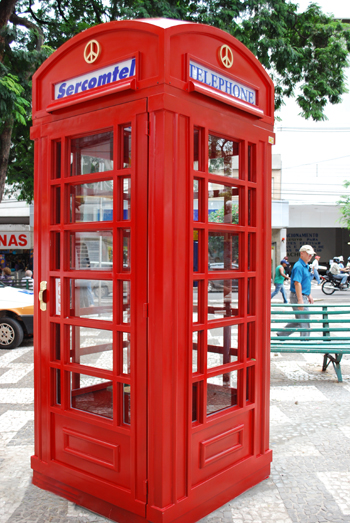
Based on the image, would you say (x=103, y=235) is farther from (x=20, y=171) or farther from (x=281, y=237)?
(x=281, y=237)

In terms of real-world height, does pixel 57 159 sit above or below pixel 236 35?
below

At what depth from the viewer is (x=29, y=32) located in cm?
1001

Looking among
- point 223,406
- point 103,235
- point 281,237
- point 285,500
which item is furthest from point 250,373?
point 281,237

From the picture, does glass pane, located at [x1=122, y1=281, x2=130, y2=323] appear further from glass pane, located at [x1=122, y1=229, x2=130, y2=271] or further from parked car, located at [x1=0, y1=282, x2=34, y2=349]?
parked car, located at [x1=0, y1=282, x2=34, y2=349]

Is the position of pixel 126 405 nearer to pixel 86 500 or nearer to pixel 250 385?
pixel 86 500

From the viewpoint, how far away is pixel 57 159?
2.94 meters

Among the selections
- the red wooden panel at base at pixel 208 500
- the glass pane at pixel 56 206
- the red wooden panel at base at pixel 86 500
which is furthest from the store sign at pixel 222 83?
the red wooden panel at base at pixel 86 500

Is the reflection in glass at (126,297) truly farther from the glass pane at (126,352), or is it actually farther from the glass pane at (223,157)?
the glass pane at (223,157)

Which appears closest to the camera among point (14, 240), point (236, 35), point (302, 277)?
point (302, 277)

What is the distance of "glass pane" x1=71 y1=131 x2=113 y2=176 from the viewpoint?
8.85ft

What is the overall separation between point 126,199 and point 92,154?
44 centimetres

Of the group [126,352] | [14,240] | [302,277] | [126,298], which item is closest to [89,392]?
[126,352]

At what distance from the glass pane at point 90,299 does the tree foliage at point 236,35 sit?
255 inches

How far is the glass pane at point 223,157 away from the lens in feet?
8.96
